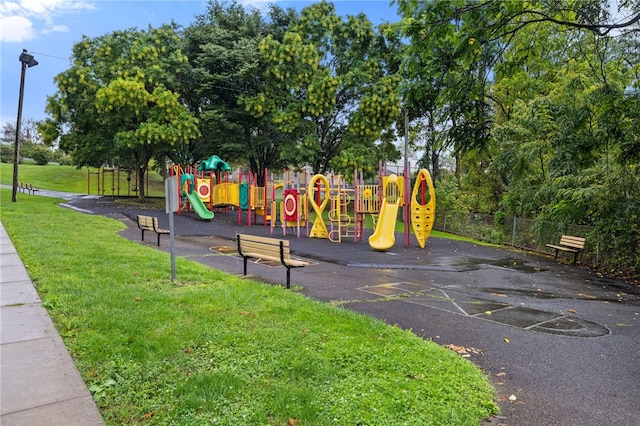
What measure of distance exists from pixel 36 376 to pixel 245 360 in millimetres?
1698

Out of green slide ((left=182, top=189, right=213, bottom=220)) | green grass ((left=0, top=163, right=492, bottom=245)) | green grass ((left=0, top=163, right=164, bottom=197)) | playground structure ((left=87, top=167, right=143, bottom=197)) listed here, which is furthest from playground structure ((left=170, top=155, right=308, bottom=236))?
green grass ((left=0, top=163, right=164, bottom=197))

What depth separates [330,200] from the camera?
19.3 metres

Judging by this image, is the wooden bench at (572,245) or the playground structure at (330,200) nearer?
the wooden bench at (572,245)

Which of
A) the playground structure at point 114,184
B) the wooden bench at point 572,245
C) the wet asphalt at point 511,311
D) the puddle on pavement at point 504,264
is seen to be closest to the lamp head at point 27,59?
the wet asphalt at point 511,311

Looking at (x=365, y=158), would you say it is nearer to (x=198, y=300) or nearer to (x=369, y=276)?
(x=369, y=276)

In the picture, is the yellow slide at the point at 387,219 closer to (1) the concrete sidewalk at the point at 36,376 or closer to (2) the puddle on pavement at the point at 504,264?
(2) the puddle on pavement at the point at 504,264

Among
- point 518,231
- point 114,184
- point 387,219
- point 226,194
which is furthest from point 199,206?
point 114,184

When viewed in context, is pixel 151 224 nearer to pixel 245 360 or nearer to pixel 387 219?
pixel 387 219

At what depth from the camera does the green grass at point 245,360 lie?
3.24 meters

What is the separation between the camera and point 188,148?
33375 mm

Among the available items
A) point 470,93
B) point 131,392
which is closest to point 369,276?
point 470,93

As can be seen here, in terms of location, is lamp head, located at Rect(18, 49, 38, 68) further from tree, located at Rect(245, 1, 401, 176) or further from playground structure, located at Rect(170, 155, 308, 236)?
tree, located at Rect(245, 1, 401, 176)

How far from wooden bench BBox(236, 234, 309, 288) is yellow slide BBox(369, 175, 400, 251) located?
266 inches

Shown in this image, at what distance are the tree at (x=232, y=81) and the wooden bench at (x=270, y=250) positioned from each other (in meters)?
21.3
